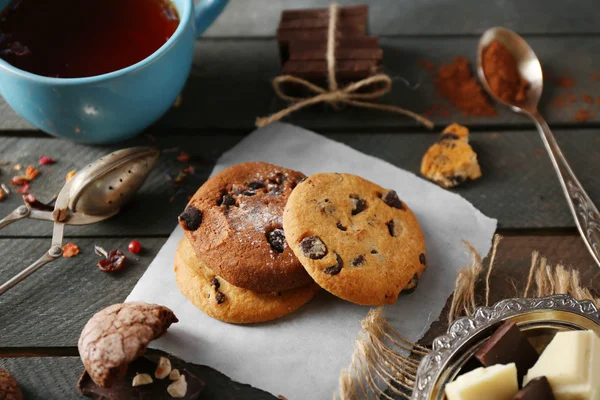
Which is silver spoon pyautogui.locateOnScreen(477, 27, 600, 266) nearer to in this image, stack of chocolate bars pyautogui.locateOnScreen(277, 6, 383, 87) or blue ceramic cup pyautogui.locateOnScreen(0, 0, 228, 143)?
stack of chocolate bars pyautogui.locateOnScreen(277, 6, 383, 87)

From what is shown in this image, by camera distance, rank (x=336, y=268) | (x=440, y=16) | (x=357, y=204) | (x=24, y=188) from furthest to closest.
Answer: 1. (x=440, y=16)
2. (x=24, y=188)
3. (x=357, y=204)
4. (x=336, y=268)

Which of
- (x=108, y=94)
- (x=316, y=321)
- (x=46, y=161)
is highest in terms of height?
(x=108, y=94)

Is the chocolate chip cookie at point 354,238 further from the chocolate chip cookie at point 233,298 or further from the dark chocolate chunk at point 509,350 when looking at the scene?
the dark chocolate chunk at point 509,350

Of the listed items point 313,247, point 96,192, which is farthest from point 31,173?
point 313,247

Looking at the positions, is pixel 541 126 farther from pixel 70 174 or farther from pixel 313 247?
pixel 70 174

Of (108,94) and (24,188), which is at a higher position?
(108,94)

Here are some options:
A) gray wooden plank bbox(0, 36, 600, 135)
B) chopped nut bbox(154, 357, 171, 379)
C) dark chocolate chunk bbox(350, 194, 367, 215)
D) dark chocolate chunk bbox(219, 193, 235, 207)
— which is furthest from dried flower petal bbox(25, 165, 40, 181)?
dark chocolate chunk bbox(350, 194, 367, 215)

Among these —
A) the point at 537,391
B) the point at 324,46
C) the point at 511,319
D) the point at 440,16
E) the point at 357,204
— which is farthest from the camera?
the point at 440,16
